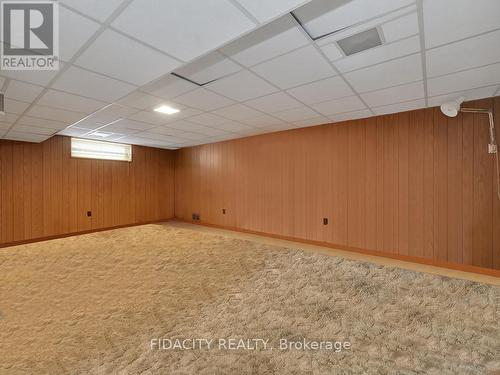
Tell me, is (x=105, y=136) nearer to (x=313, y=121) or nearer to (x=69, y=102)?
(x=69, y=102)

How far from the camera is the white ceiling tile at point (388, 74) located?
2.23 meters

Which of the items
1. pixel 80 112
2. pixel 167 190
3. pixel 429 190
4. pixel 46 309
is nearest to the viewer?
pixel 46 309

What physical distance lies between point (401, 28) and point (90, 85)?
109 inches

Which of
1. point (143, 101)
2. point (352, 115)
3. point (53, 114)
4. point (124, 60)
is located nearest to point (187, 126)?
point (143, 101)

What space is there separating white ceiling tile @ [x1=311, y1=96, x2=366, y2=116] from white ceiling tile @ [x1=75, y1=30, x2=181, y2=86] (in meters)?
2.16

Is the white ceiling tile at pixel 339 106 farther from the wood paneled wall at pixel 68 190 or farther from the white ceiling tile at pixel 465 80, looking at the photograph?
the wood paneled wall at pixel 68 190

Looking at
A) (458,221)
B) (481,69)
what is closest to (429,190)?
(458,221)

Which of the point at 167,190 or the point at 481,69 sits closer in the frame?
the point at 481,69

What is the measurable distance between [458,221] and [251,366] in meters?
3.57

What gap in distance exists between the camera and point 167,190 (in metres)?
7.67

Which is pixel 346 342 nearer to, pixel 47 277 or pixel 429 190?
pixel 429 190

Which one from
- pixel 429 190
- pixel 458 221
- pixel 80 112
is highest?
pixel 80 112

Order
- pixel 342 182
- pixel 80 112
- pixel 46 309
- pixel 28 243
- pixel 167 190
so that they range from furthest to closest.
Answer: pixel 167 190 < pixel 28 243 < pixel 342 182 < pixel 80 112 < pixel 46 309

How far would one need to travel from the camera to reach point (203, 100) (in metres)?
3.22
